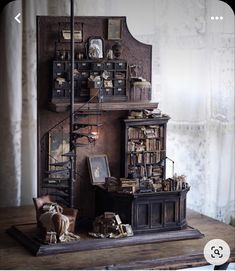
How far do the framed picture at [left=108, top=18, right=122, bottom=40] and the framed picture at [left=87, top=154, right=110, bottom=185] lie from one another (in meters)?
0.96

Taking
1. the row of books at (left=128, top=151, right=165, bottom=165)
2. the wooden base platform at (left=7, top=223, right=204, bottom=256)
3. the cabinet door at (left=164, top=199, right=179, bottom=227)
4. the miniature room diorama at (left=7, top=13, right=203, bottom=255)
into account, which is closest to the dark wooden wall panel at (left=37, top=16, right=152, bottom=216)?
the miniature room diorama at (left=7, top=13, right=203, bottom=255)

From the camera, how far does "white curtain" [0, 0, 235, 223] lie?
6145 mm

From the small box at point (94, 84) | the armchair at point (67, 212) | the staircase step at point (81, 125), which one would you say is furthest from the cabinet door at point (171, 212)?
the small box at point (94, 84)

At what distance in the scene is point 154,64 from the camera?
6496 millimetres

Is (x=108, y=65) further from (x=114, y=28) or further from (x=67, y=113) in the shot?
(x=67, y=113)

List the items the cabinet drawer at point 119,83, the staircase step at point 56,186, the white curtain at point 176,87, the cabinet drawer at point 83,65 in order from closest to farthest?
the staircase step at point 56,186 < the cabinet drawer at point 83,65 < the cabinet drawer at point 119,83 < the white curtain at point 176,87

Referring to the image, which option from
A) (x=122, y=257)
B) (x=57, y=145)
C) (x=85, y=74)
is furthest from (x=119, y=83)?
Answer: (x=122, y=257)

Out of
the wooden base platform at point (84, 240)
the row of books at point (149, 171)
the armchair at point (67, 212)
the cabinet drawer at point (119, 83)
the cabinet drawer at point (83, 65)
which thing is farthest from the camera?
the row of books at point (149, 171)

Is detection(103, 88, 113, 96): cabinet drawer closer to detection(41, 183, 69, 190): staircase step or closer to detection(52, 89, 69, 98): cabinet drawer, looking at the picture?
detection(52, 89, 69, 98): cabinet drawer

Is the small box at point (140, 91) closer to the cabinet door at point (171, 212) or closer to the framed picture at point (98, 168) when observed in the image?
the framed picture at point (98, 168)

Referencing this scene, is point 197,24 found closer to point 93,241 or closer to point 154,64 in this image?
point 154,64

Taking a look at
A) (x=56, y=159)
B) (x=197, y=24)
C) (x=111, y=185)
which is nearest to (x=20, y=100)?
(x=56, y=159)

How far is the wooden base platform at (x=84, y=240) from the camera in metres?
4.88

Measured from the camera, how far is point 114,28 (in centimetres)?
550
